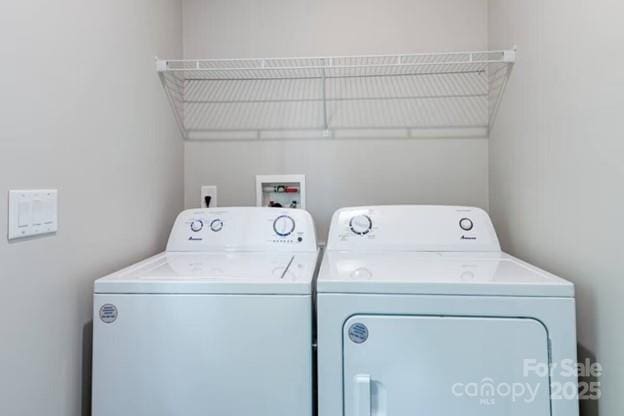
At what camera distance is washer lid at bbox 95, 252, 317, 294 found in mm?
937

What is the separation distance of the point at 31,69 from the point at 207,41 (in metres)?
1.13

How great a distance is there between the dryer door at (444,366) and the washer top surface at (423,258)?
0.27 ft

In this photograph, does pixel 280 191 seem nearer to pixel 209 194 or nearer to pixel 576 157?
pixel 209 194

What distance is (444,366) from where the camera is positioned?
34.8 inches

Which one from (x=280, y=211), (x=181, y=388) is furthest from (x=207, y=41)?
(x=181, y=388)

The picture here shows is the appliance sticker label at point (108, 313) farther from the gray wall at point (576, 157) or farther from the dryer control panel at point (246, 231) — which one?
the gray wall at point (576, 157)

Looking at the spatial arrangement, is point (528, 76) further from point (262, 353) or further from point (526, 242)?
point (262, 353)

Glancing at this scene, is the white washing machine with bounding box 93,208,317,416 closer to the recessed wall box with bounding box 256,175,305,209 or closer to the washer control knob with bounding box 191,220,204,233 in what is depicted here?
the washer control knob with bounding box 191,220,204,233

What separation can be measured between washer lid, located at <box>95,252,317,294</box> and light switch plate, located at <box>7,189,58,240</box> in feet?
0.66

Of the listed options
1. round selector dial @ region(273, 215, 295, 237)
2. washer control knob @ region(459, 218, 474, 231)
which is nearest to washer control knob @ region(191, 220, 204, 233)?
round selector dial @ region(273, 215, 295, 237)

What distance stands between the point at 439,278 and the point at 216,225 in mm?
933

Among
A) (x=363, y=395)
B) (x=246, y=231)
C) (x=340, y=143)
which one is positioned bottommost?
(x=363, y=395)

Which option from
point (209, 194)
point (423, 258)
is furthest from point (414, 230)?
point (209, 194)

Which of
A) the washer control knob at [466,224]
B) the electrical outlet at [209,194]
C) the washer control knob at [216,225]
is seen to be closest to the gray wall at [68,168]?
the washer control knob at [216,225]
